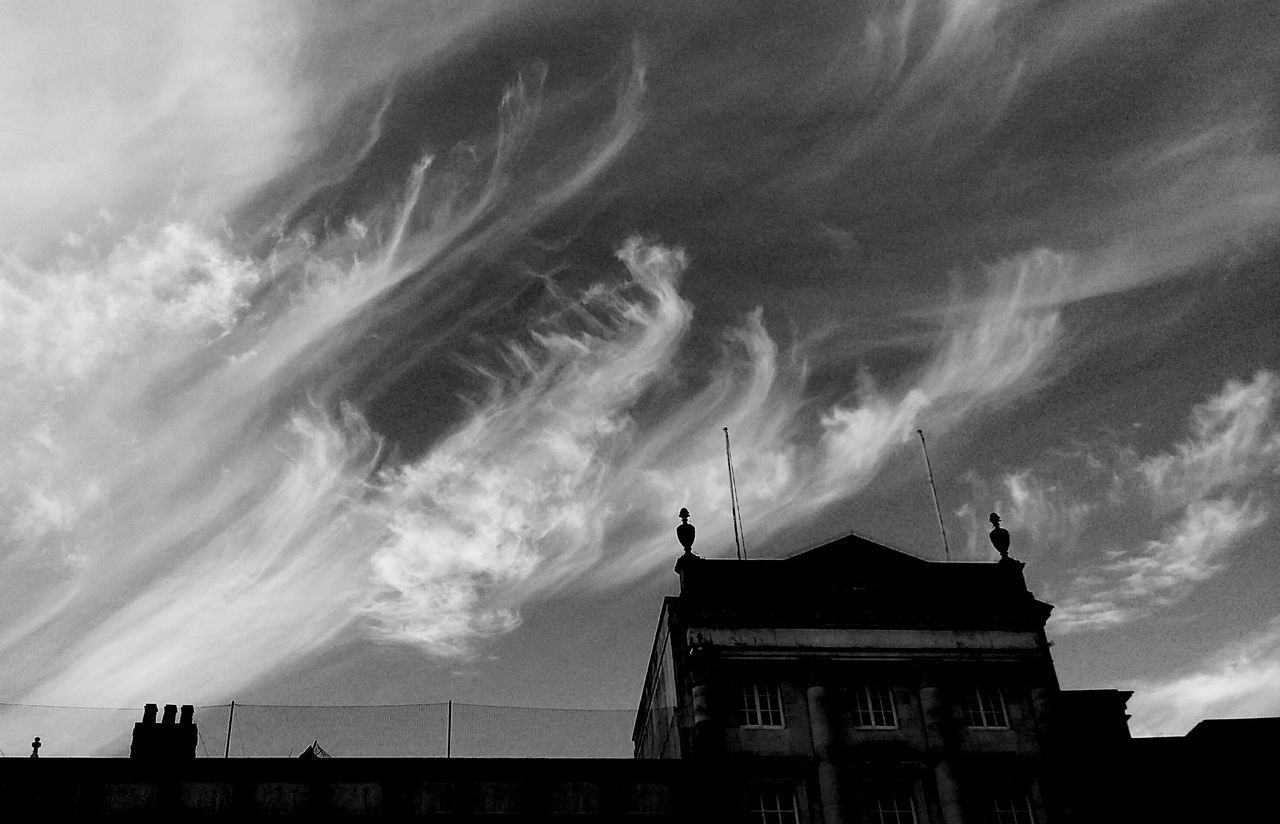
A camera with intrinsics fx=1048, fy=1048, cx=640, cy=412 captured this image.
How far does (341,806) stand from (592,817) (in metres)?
6.64

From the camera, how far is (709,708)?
97.9ft

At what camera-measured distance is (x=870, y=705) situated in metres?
30.8

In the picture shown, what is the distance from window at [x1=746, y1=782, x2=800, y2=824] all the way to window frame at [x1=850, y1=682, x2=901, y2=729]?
9.53 feet

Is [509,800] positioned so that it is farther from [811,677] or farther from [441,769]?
[811,677]

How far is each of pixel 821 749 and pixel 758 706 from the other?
6.92 ft

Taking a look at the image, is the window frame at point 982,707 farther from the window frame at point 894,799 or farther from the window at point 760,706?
the window at point 760,706

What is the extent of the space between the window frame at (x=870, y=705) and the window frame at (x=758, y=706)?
216 cm

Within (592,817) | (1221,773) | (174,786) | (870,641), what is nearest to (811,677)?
(870,641)

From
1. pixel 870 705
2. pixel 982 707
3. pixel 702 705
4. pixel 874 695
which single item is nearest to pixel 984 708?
pixel 982 707

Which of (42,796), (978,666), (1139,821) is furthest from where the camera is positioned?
(978,666)

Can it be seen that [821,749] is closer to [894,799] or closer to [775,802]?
[775,802]

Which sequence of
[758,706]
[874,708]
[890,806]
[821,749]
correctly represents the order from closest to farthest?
[890,806]
[821,749]
[758,706]
[874,708]

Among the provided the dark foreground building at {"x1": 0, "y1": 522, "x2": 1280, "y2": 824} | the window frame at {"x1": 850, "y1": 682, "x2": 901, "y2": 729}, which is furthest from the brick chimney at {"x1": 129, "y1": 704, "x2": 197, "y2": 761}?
the window frame at {"x1": 850, "y1": 682, "x2": 901, "y2": 729}

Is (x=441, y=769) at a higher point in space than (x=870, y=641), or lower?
lower
